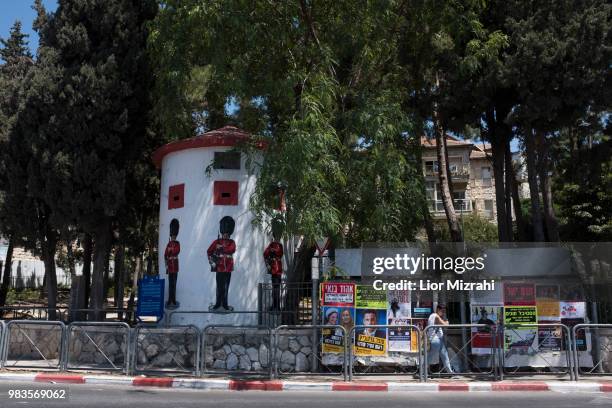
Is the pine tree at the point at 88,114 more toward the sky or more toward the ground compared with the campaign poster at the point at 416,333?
more toward the sky

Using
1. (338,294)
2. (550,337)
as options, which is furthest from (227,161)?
(550,337)

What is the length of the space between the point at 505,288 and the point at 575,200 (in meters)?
14.7

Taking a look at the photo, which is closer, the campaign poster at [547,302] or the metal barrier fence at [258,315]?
the campaign poster at [547,302]

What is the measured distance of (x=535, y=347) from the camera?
12.4 metres

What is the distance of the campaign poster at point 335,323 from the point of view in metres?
12.5

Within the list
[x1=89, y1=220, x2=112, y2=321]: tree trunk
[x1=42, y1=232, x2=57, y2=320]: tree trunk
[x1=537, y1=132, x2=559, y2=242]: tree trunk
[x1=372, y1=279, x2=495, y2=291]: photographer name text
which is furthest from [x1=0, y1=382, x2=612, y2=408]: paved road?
[x1=537, y1=132, x2=559, y2=242]: tree trunk

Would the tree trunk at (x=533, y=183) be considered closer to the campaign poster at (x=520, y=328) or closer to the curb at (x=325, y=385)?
the campaign poster at (x=520, y=328)

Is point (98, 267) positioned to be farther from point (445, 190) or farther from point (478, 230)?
point (478, 230)

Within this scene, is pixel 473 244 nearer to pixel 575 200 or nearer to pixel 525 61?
pixel 525 61

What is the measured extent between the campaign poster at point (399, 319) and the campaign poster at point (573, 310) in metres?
3.42

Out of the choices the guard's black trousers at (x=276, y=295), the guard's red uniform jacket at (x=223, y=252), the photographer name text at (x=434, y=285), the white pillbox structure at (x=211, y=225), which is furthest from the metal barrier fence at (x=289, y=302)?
the photographer name text at (x=434, y=285)

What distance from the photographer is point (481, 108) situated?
16953 millimetres

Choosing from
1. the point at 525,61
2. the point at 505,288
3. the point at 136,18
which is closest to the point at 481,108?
the point at 525,61

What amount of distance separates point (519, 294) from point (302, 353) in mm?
5067
